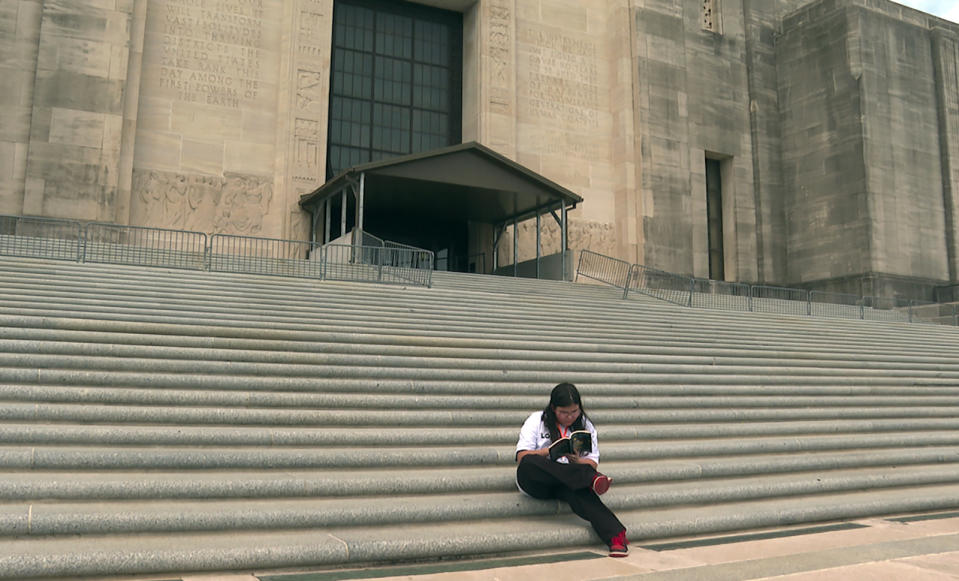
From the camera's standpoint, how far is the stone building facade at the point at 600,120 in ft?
67.2

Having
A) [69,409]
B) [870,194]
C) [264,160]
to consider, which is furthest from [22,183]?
[870,194]

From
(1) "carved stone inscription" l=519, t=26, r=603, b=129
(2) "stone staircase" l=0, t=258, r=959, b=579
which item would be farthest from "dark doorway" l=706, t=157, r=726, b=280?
(2) "stone staircase" l=0, t=258, r=959, b=579

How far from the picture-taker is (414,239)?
25719 mm

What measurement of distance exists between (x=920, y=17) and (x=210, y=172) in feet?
91.7

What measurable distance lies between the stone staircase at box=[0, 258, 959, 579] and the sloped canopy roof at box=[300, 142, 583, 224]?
761 cm

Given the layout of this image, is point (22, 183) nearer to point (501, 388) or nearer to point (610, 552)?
point (501, 388)

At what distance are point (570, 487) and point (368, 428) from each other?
2.37 m

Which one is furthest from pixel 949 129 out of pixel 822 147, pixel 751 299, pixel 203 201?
pixel 203 201

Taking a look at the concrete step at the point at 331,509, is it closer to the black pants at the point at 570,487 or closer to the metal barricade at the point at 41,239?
the black pants at the point at 570,487

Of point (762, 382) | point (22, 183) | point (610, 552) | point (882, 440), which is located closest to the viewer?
point (610, 552)

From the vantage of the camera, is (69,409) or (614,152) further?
(614,152)

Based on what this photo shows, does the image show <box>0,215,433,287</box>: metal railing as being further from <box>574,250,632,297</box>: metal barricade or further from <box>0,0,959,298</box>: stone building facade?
<box>574,250,632,297</box>: metal barricade

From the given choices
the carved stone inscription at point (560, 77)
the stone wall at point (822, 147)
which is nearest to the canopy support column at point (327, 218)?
the carved stone inscription at point (560, 77)

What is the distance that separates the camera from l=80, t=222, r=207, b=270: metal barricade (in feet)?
54.4
